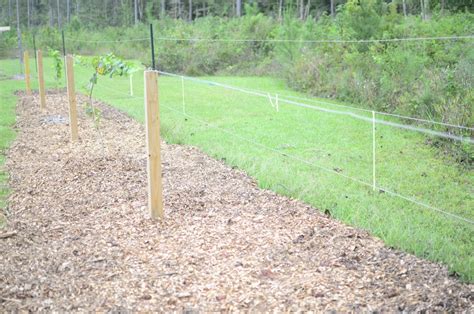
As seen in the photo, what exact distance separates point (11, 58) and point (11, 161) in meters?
26.5

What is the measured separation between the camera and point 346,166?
7320mm

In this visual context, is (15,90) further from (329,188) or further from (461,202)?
(461,202)

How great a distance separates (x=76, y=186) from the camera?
6.34 meters

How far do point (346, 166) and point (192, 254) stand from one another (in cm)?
357

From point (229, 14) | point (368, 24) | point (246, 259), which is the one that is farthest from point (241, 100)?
point (229, 14)

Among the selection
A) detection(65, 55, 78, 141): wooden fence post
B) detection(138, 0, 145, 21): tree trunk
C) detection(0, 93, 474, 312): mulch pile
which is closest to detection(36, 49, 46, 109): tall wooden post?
detection(65, 55, 78, 141): wooden fence post

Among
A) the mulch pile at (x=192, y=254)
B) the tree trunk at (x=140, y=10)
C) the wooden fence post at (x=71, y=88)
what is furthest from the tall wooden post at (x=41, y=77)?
the tree trunk at (x=140, y=10)

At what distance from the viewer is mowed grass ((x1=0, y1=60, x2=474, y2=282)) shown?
485cm

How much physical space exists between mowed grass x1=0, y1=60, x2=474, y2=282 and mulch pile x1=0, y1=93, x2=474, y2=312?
302 millimetres

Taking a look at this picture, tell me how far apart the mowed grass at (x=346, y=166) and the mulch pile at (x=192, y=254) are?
0.99 ft

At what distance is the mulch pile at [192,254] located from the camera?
3545 millimetres

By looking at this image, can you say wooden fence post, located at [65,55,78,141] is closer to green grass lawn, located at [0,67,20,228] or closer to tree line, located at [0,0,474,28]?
green grass lawn, located at [0,67,20,228]

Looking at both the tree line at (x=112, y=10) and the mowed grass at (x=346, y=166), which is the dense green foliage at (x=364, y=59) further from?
the tree line at (x=112, y=10)

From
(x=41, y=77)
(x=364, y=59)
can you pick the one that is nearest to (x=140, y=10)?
(x=41, y=77)
